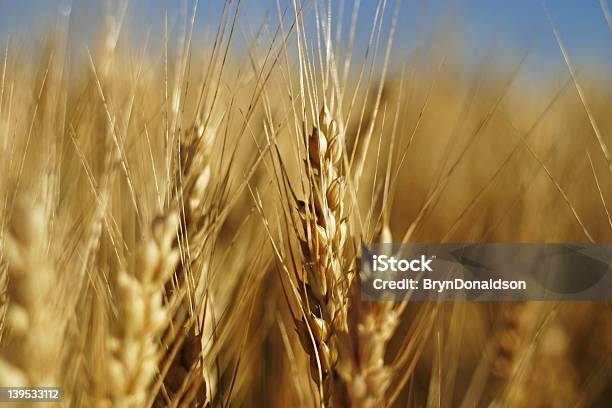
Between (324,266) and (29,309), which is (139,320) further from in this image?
(324,266)

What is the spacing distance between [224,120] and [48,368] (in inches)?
18.6

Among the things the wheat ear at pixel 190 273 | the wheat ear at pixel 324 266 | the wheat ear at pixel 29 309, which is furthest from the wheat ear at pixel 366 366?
the wheat ear at pixel 29 309

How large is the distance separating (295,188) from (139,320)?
392 millimetres

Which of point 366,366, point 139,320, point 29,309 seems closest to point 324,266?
point 366,366

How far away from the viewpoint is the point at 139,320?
690 millimetres

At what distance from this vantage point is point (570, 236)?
3.24 ft

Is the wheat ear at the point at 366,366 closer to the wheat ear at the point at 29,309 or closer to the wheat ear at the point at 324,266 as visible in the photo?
the wheat ear at the point at 324,266

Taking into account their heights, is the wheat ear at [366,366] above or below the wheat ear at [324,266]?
below

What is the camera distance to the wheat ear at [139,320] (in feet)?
2.25

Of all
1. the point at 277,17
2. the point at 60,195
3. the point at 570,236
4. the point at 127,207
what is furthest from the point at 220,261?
the point at 570,236

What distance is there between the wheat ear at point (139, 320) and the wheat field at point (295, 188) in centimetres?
3

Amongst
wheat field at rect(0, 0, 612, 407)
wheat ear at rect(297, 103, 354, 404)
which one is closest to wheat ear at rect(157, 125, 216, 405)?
wheat field at rect(0, 0, 612, 407)

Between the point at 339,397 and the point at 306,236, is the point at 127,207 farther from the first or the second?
the point at 339,397

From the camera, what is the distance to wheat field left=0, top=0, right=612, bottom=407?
31.1 inches
